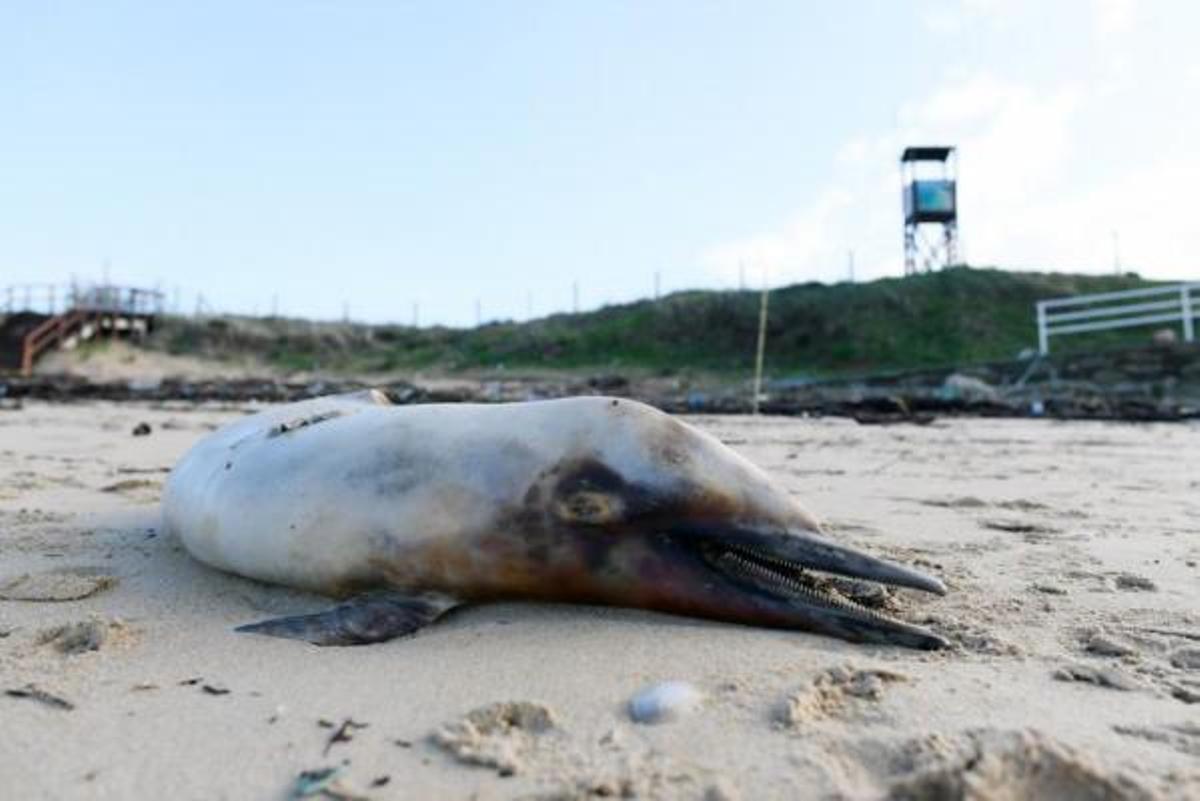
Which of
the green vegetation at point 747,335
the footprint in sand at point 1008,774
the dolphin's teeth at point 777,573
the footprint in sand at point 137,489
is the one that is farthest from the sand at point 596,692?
the green vegetation at point 747,335

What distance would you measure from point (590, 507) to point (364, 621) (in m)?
0.65

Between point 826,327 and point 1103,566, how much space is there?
983 inches

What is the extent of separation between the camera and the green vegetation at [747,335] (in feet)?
84.2

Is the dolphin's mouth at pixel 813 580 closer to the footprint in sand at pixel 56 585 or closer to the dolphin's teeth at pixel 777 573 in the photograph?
the dolphin's teeth at pixel 777 573

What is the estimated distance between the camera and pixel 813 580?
283 centimetres

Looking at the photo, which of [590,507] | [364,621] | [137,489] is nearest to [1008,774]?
[590,507]

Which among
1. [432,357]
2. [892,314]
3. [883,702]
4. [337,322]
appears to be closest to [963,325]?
[892,314]

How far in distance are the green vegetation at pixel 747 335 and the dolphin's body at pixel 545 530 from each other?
21856 mm

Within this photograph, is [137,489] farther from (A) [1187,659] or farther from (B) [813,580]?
(A) [1187,659]

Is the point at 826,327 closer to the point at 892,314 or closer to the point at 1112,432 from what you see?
the point at 892,314

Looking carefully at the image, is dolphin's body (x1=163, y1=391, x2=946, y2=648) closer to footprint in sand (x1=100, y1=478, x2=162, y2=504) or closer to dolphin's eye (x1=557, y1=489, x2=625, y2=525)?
dolphin's eye (x1=557, y1=489, x2=625, y2=525)

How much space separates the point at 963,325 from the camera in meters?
25.9

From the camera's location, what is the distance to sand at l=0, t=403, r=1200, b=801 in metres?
1.63

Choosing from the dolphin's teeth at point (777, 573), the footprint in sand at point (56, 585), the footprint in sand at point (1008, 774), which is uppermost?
the dolphin's teeth at point (777, 573)
